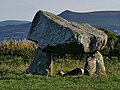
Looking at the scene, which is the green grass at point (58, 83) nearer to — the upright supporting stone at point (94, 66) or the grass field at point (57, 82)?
the grass field at point (57, 82)

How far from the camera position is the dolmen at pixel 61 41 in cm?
1583

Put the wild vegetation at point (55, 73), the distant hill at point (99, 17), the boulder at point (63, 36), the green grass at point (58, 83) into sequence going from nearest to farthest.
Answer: the green grass at point (58, 83), the wild vegetation at point (55, 73), the boulder at point (63, 36), the distant hill at point (99, 17)

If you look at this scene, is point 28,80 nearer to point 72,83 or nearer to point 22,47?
point 72,83

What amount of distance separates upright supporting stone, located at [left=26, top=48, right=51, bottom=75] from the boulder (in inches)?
13.2

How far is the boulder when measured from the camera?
51.6 feet

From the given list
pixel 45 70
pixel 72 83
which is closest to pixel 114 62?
pixel 45 70

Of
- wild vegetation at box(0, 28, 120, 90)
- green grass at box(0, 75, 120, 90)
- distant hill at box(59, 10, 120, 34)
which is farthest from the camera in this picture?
distant hill at box(59, 10, 120, 34)

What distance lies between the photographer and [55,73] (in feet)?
56.1

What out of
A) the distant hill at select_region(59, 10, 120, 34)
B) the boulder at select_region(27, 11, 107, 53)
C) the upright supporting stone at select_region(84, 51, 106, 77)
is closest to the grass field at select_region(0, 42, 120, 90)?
the upright supporting stone at select_region(84, 51, 106, 77)

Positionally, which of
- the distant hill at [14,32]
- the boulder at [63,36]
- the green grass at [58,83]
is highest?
the boulder at [63,36]

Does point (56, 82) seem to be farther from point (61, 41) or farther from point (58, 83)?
point (61, 41)

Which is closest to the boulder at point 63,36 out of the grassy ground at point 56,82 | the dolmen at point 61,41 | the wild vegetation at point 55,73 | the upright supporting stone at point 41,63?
the dolmen at point 61,41

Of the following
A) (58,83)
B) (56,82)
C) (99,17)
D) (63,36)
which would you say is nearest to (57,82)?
(56,82)

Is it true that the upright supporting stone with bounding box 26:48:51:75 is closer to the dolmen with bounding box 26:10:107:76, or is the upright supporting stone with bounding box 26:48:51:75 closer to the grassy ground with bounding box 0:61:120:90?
the dolmen with bounding box 26:10:107:76
